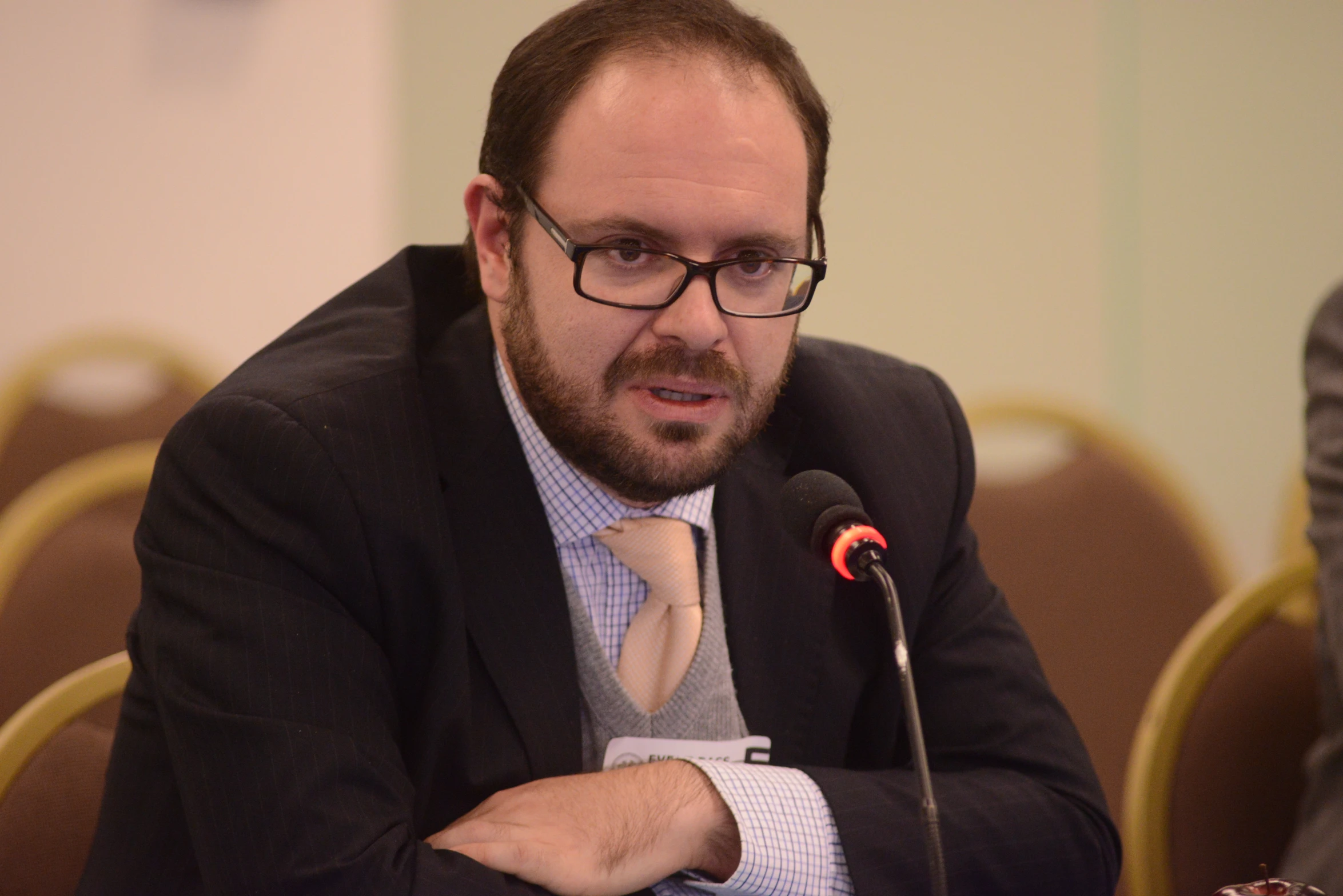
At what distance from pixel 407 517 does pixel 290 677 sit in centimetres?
20

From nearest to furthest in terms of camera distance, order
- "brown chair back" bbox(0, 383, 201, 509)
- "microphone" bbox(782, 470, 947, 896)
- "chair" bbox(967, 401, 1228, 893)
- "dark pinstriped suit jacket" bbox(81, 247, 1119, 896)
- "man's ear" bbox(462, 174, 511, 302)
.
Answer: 1. "microphone" bbox(782, 470, 947, 896)
2. "dark pinstriped suit jacket" bbox(81, 247, 1119, 896)
3. "man's ear" bbox(462, 174, 511, 302)
4. "chair" bbox(967, 401, 1228, 893)
5. "brown chair back" bbox(0, 383, 201, 509)

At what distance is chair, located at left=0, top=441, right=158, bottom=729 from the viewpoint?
1.73 m

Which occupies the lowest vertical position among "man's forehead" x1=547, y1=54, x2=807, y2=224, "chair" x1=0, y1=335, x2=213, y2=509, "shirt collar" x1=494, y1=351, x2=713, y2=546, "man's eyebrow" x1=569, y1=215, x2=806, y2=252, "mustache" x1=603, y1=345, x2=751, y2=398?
"chair" x1=0, y1=335, x2=213, y2=509

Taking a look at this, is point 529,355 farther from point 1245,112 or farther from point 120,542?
point 1245,112

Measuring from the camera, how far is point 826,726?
1635 millimetres

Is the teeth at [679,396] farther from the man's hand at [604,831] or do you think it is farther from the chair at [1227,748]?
the chair at [1227,748]

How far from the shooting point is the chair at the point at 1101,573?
233cm

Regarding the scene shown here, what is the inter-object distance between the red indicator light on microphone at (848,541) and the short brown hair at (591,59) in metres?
0.59

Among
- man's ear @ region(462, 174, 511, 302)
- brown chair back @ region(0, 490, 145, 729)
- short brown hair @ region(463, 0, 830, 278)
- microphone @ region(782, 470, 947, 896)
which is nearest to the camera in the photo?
microphone @ region(782, 470, 947, 896)

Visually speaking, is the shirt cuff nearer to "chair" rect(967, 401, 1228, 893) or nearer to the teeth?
the teeth

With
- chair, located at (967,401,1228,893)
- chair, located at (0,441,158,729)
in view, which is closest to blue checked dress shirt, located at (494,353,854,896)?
chair, located at (0,441,158,729)

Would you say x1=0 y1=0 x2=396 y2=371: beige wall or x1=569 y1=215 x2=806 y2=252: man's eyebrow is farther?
x1=0 y1=0 x2=396 y2=371: beige wall

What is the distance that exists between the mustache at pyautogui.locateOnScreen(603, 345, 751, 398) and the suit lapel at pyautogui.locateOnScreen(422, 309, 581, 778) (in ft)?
0.54

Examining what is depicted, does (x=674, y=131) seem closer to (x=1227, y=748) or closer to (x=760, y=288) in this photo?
(x=760, y=288)
